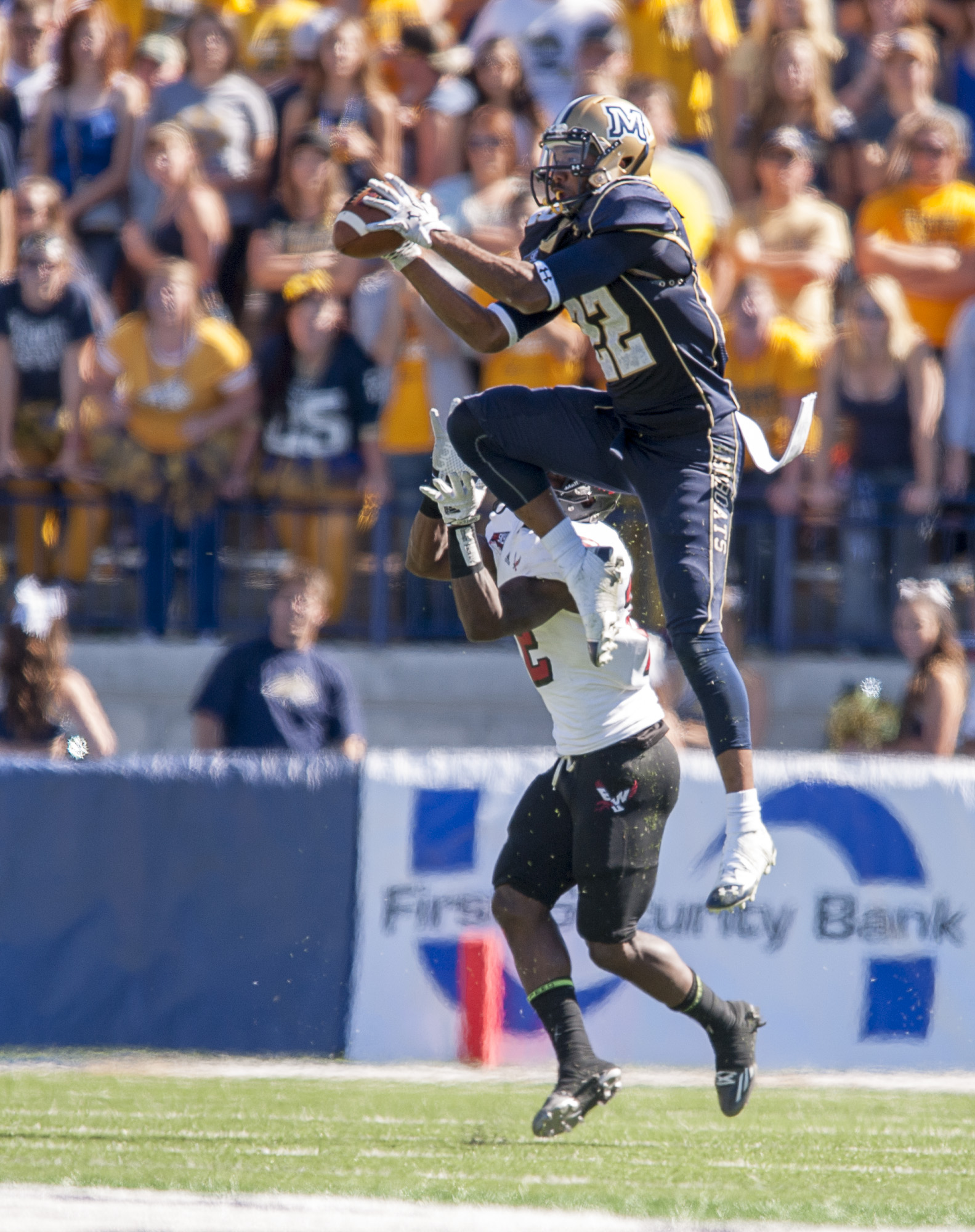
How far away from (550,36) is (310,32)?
1.40 meters

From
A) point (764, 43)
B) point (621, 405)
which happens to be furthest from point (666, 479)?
point (764, 43)

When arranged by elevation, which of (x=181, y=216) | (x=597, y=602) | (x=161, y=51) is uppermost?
(x=161, y=51)

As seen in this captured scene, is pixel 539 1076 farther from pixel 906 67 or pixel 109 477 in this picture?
pixel 906 67

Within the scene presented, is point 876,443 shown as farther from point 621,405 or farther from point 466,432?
point 466,432

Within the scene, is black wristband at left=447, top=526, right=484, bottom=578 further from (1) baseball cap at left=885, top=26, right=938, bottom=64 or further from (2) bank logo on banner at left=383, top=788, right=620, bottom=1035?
(1) baseball cap at left=885, top=26, right=938, bottom=64

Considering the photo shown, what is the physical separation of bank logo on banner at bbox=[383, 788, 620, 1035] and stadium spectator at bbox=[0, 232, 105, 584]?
2908mm

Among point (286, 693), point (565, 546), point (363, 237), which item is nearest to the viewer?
point (363, 237)

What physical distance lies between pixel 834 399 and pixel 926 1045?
3.17 meters

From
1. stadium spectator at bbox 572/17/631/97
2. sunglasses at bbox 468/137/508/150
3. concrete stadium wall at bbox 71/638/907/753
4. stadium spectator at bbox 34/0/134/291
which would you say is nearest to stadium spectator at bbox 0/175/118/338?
stadium spectator at bbox 34/0/134/291

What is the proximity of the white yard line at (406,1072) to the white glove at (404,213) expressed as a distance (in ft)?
10.9

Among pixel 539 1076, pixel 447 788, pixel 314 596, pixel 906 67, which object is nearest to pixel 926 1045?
pixel 539 1076

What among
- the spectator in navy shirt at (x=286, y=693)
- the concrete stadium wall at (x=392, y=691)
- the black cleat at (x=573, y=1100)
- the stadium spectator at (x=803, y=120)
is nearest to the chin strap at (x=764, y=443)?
the black cleat at (x=573, y=1100)

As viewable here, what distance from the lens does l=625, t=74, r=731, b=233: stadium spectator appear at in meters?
9.14

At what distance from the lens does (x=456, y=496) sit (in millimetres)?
5426
